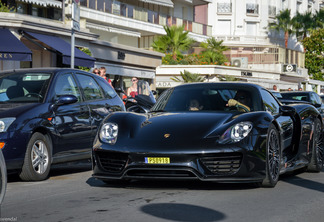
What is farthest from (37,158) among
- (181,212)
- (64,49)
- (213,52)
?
(213,52)

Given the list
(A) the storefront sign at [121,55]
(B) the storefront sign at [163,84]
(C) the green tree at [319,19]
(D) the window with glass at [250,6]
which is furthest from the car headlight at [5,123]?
(C) the green tree at [319,19]

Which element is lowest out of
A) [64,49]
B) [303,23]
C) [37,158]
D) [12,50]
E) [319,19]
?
[37,158]

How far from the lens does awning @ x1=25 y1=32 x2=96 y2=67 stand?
23.9m

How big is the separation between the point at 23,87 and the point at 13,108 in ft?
2.83

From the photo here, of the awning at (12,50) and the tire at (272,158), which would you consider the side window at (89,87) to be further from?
the awning at (12,50)

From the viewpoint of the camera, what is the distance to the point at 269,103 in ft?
28.6

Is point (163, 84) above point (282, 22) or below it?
below

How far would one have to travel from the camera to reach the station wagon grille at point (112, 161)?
7.30 meters

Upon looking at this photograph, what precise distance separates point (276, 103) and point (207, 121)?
5.84ft

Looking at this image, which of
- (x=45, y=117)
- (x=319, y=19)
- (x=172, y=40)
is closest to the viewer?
(x=45, y=117)

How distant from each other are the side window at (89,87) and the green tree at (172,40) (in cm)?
3693

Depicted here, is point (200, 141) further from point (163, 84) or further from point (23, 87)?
point (163, 84)

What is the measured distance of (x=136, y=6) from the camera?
45.2 m

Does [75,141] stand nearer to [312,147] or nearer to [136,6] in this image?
[312,147]
